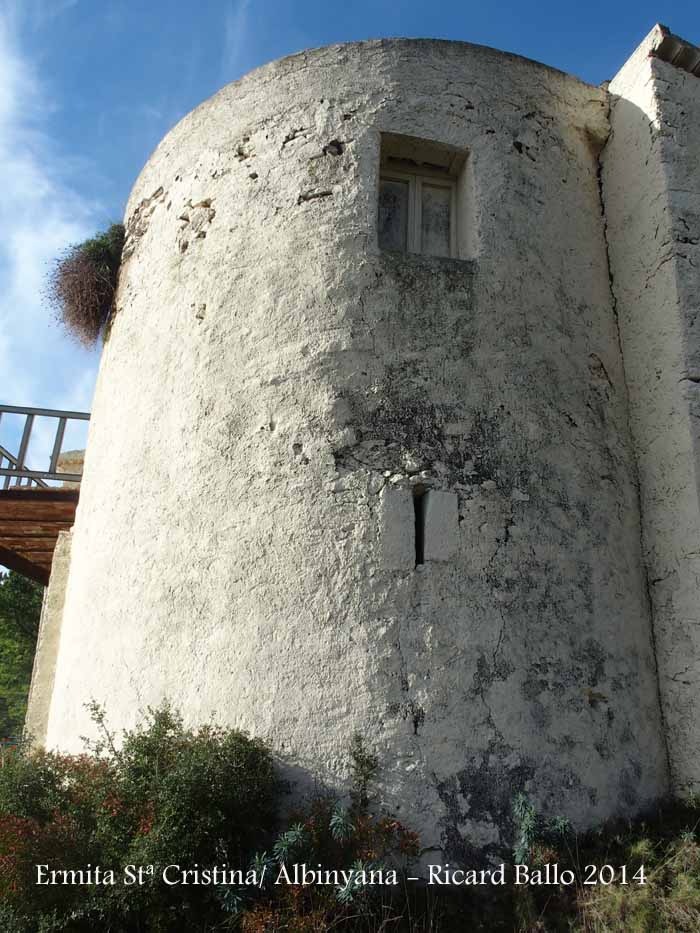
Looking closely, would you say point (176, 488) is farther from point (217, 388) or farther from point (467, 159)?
point (467, 159)

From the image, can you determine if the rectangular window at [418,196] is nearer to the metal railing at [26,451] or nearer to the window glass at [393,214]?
the window glass at [393,214]

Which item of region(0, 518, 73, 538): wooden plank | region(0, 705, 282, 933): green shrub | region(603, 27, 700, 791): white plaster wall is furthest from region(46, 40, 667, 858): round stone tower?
region(0, 518, 73, 538): wooden plank

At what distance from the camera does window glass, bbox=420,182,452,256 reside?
672 centimetres

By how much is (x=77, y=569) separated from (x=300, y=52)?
4.82 metres

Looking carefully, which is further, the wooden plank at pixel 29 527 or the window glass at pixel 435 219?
the wooden plank at pixel 29 527

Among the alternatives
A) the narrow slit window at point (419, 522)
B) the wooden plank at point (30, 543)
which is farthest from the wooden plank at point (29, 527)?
the narrow slit window at point (419, 522)

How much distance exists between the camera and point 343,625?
17.0ft

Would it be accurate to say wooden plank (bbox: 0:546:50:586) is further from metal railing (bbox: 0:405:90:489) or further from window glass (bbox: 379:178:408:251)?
window glass (bbox: 379:178:408:251)

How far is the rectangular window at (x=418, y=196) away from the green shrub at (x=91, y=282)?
2.89m

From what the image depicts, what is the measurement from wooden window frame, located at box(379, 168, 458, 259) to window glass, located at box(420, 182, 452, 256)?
24 mm

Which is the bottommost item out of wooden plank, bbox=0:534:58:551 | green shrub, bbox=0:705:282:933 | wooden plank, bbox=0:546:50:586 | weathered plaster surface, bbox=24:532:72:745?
green shrub, bbox=0:705:282:933

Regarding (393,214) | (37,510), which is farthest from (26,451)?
(393,214)

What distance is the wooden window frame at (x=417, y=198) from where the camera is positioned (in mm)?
6684

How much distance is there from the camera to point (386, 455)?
5609 millimetres
